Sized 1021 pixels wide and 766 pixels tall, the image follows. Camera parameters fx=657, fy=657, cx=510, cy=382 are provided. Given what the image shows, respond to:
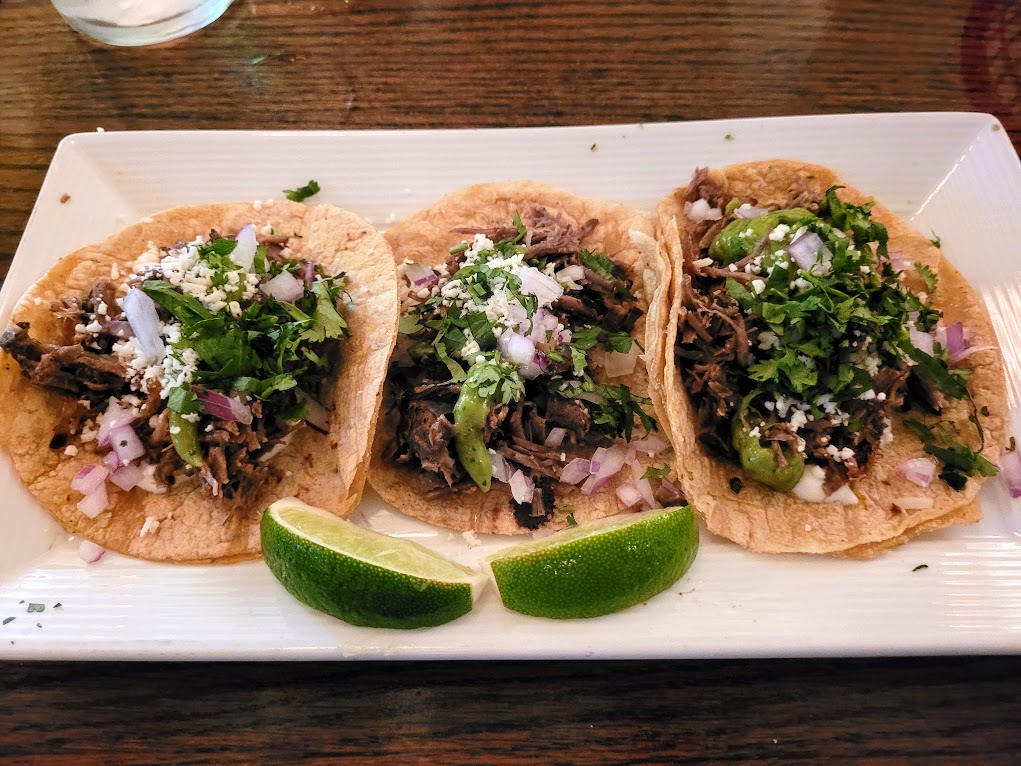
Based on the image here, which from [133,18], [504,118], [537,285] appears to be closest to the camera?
[537,285]

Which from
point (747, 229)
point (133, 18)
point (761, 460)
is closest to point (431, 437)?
point (761, 460)

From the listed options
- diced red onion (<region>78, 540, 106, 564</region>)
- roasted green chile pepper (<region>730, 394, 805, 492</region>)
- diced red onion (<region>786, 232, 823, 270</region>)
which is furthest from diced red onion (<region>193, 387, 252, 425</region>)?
diced red onion (<region>786, 232, 823, 270</region>)

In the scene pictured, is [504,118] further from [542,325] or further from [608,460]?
[608,460]

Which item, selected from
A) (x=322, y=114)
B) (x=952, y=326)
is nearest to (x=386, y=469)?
(x=322, y=114)

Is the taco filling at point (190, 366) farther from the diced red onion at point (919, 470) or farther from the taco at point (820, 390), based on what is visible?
the diced red onion at point (919, 470)

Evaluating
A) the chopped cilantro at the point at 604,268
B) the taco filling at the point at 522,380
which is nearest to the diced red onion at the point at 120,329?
the taco filling at the point at 522,380

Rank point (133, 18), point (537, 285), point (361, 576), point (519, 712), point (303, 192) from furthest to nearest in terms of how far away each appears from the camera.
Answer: point (133, 18) → point (303, 192) → point (537, 285) → point (519, 712) → point (361, 576)

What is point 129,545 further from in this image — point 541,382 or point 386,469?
point 541,382

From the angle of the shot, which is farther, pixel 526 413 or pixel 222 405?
pixel 526 413
